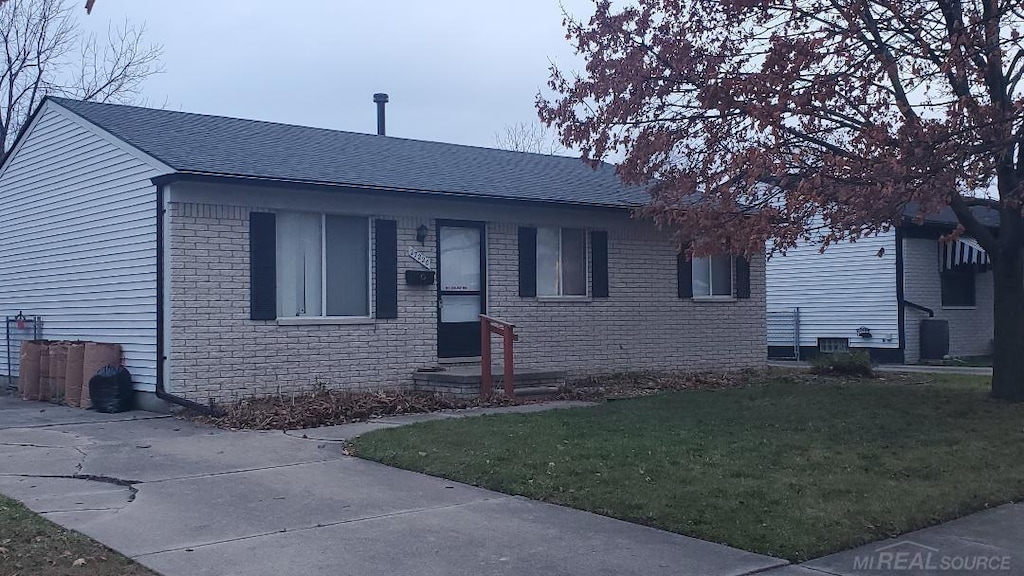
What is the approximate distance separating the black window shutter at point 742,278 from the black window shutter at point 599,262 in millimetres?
3244

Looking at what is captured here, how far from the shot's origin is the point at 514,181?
17141 mm

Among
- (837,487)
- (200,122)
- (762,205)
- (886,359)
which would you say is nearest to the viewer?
(837,487)

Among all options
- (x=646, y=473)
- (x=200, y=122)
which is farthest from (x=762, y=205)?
(x=200, y=122)

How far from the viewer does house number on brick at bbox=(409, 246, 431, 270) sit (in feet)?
48.9

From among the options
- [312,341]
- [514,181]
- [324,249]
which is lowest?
[312,341]

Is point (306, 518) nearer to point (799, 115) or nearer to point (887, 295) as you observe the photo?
point (799, 115)

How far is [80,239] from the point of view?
1518 cm

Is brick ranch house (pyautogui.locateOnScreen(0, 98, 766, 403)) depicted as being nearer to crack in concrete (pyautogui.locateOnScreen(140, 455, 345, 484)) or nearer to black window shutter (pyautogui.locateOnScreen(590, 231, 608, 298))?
black window shutter (pyautogui.locateOnScreen(590, 231, 608, 298))

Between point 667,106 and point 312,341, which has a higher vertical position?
point 667,106

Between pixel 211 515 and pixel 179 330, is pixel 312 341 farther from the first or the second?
pixel 211 515

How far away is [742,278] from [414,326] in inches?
280

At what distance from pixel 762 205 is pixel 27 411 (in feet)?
33.1

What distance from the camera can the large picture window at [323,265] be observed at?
1384 cm

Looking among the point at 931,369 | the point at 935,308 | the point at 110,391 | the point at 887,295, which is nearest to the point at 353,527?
the point at 110,391
